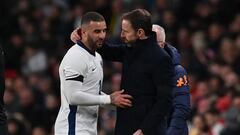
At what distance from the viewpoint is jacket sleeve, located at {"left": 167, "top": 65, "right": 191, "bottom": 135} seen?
8.10 meters

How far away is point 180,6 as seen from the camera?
1656 cm

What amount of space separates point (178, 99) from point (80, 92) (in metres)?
1.01

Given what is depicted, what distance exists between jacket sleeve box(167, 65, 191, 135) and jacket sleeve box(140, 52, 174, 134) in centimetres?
61

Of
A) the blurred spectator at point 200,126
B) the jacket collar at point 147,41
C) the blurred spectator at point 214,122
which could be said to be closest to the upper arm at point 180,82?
the jacket collar at point 147,41

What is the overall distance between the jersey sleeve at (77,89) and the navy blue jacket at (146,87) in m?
0.22

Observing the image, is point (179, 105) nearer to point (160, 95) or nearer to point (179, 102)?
point (179, 102)

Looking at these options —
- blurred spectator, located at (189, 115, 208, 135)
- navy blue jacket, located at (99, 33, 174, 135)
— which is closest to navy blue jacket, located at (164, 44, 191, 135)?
navy blue jacket, located at (99, 33, 174, 135)

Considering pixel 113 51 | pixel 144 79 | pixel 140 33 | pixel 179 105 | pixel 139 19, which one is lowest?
pixel 179 105

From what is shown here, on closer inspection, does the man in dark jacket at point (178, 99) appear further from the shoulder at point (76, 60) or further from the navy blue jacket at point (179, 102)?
the shoulder at point (76, 60)

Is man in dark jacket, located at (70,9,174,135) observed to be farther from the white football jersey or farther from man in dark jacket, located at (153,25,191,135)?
man in dark jacket, located at (153,25,191,135)

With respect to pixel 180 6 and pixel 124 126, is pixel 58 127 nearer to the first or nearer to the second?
pixel 124 126

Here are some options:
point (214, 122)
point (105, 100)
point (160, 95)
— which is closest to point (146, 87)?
point (160, 95)

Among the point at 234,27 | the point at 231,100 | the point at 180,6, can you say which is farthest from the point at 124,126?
the point at 180,6

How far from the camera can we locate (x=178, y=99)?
817 centimetres
